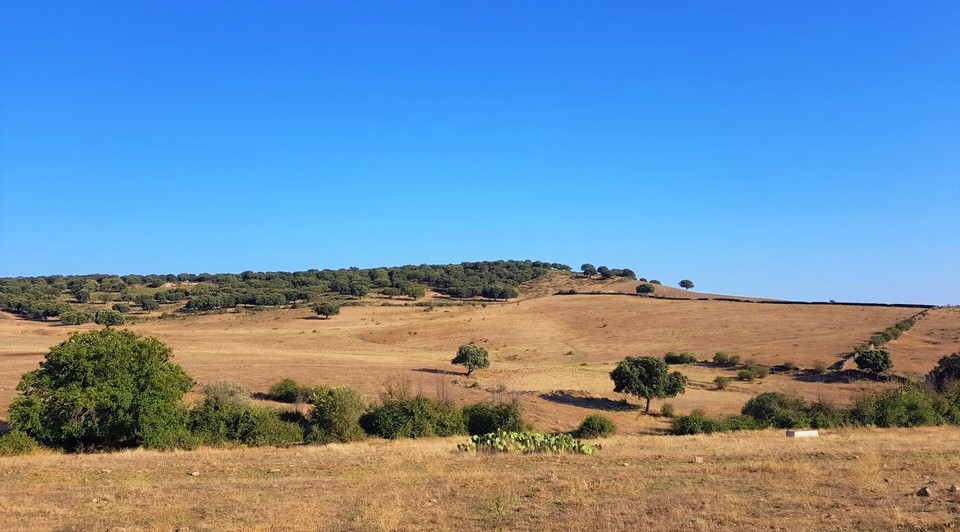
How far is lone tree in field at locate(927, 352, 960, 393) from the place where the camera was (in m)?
44.7

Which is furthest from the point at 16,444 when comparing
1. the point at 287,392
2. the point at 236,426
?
the point at 287,392

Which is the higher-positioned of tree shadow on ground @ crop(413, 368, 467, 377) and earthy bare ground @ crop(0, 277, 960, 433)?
earthy bare ground @ crop(0, 277, 960, 433)

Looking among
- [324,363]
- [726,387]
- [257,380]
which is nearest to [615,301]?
[726,387]

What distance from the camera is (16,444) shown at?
24.1m

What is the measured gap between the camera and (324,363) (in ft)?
177

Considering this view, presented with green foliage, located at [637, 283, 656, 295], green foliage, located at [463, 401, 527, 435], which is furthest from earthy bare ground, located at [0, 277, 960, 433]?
green foliage, located at [637, 283, 656, 295]

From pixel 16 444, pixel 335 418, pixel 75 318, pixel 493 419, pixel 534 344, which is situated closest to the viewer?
pixel 16 444

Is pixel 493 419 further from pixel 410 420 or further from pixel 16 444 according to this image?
pixel 16 444

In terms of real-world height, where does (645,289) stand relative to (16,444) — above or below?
above

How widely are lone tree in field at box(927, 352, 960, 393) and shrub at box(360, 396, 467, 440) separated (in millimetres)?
34979

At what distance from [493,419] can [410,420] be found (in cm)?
413

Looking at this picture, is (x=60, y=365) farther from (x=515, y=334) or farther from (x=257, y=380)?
(x=515, y=334)

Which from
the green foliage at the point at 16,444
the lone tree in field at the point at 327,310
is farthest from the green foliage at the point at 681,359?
the green foliage at the point at 16,444

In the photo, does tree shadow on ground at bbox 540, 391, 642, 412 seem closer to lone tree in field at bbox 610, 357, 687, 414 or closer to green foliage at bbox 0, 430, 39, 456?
lone tree in field at bbox 610, 357, 687, 414
